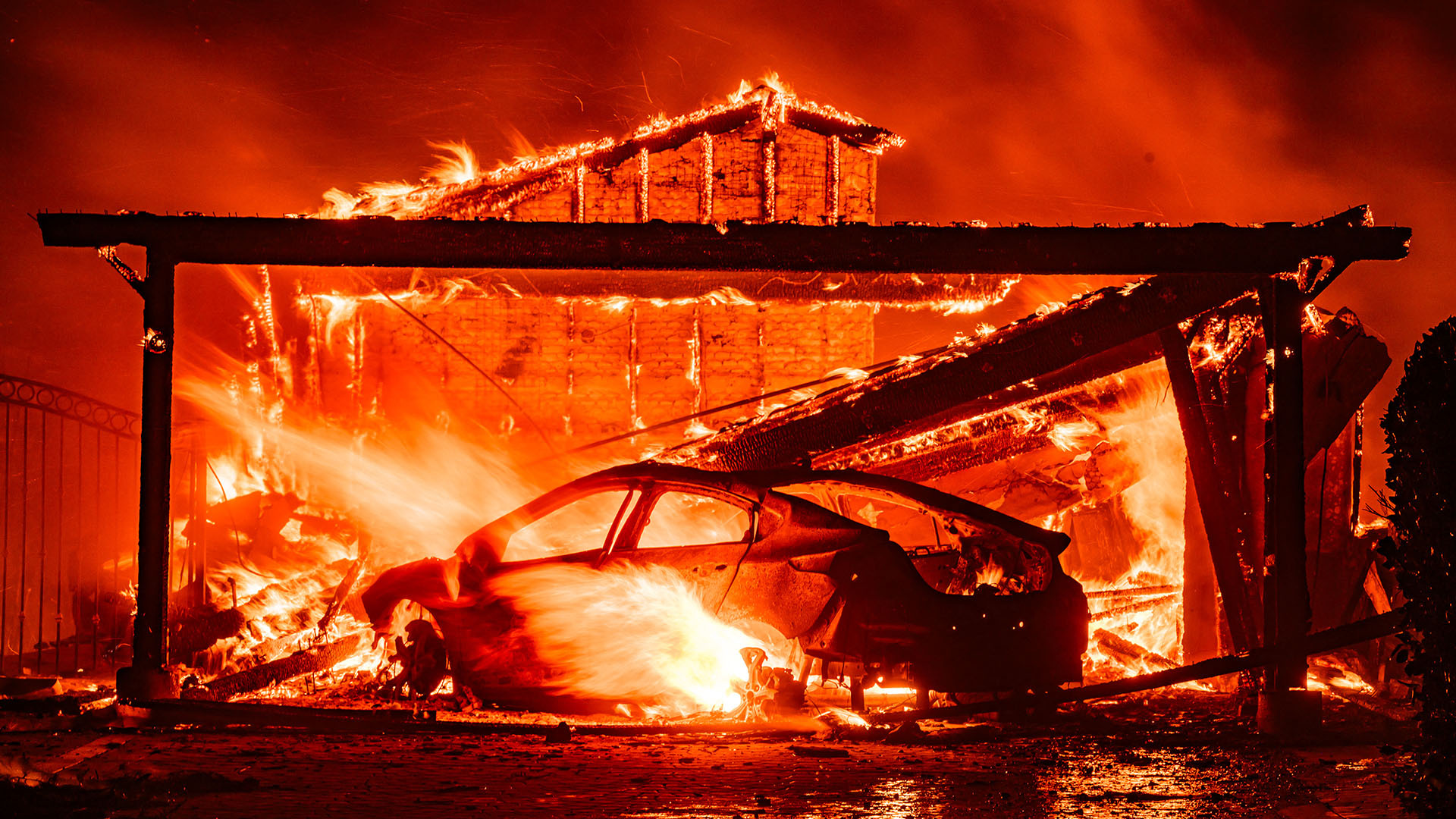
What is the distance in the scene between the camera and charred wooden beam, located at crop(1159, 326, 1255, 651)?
292 inches

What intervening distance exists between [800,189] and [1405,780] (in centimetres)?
1573

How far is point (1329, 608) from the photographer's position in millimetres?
9430

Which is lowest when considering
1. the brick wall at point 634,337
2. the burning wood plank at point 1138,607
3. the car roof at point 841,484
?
the burning wood plank at point 1138,607

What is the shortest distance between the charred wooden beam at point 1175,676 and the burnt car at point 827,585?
14 cm

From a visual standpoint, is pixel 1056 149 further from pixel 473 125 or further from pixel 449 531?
pixel 449 531

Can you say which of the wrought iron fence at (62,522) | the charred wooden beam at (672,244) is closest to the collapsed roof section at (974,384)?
the charred wooden beam at (672,244)

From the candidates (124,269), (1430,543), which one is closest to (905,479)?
(1430,543)

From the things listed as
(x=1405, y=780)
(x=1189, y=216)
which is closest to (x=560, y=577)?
(x=1405, y=780)

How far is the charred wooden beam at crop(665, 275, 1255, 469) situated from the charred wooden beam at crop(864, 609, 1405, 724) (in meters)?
2.55

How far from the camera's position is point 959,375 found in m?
8.60

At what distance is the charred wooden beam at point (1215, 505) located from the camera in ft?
24.3

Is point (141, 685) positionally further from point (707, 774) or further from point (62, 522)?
point (62, 522)

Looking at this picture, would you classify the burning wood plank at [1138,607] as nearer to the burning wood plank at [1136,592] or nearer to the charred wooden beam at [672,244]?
the burning wood plank at [1136,592]

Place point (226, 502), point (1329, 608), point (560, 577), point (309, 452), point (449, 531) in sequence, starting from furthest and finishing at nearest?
1. point (309, 452)
2. point (226, 502)
3. point (449, 531)
4. point (1329, 608)
5. point (560, 577)
